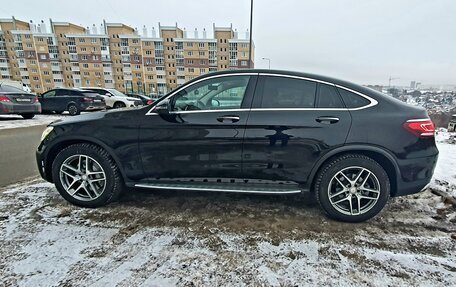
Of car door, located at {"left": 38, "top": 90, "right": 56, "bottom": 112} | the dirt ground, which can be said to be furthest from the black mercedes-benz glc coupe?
car door, located at {"left": 38, "top": 90, "right": 56, "bottom": 112}

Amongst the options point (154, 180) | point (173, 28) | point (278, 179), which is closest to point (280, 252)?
point (278, 179)

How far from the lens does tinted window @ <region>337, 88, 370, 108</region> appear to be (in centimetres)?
255

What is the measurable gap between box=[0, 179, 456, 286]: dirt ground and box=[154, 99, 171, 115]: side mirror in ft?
3.96

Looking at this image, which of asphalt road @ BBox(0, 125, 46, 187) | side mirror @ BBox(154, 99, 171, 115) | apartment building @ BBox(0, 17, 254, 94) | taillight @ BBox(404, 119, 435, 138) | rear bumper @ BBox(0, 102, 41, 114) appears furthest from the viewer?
apartment building @ BBox(0, 17, 254, 94)

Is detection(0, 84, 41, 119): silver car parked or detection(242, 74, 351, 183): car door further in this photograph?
detection(0, 84, 41, 119): silver car parked

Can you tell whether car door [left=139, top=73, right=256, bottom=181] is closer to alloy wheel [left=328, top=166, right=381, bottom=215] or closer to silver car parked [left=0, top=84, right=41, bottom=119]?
alloy wheel [left=328, top=166, right=381, bottom=215]

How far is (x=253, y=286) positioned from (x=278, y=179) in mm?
1212

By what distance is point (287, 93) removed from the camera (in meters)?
2.67

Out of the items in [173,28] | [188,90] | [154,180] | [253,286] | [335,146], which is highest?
[173,28]

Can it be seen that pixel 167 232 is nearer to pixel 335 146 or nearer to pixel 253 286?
pixel 253 286

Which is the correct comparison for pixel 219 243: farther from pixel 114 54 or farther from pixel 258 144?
pixel 114 54

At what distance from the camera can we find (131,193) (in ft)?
11.0

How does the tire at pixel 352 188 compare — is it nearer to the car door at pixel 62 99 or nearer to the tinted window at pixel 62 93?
the car door at pixel 62 99

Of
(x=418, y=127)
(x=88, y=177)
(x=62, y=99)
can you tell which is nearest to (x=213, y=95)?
(x=88, y=177)
